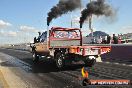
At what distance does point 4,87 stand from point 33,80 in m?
1.85

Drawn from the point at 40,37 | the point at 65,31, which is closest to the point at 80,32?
the point at 65,31

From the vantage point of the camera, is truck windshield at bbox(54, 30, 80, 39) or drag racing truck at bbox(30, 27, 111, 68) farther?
truck windshield at bbox(54, 30, 80, 39)

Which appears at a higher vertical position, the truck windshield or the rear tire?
the truck windshield

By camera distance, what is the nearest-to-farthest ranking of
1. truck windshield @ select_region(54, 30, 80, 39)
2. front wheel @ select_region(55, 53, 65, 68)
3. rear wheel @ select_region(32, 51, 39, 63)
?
front wheel @ select_region(55, 53, 65, 68) → truck windshield @ select_region(54, 30, 80, 39) → rear wheel @ select_region(32, 51, 39, 63)

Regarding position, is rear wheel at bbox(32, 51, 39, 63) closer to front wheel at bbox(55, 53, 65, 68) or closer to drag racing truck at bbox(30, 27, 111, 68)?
drag racing truck at bbox(30, 27, 111, 68)

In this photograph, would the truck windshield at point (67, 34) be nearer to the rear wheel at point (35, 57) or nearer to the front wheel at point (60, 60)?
the front wheel at point (60, 60)

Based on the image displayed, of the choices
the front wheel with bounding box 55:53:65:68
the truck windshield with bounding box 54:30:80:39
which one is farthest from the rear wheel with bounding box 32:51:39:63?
the front wheel with bounding box 55:53:65:68

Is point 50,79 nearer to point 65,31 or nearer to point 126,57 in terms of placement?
point 65,31

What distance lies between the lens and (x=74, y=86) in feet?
34.1

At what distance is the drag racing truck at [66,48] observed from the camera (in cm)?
1535

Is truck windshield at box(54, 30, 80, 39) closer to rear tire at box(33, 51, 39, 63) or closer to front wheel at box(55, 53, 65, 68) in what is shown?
front wheel at box(55, 53, 65, 68)

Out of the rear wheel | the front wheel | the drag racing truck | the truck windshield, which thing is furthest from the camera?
the rear wheel

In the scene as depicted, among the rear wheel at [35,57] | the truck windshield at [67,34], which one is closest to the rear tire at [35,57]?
the rear wheel at [35,57]

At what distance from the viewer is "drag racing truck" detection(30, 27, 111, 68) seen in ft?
50.4
